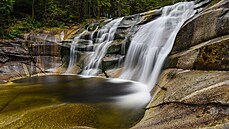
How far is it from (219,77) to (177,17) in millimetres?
9513

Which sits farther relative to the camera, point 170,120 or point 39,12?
point 39,12

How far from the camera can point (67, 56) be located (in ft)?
51.5

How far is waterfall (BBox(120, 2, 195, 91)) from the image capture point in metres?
9.22

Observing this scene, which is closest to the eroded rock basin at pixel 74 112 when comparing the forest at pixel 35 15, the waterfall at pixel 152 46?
the waterfall at pixel 152 46

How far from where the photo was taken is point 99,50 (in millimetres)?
14562

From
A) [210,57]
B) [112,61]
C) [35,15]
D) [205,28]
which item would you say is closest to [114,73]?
[112,61]

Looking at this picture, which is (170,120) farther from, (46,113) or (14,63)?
(14,63)

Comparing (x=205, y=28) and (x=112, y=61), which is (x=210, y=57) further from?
(x=112, y=61)

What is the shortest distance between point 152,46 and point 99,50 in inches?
202

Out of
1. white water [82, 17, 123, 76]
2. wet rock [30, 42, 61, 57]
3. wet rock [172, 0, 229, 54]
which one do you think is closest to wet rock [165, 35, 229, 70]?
wet rock [172, 0, 229, 54]

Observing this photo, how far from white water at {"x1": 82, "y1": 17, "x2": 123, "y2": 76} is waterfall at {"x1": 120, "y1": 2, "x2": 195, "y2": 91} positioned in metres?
2.48

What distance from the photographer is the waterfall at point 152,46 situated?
922cm

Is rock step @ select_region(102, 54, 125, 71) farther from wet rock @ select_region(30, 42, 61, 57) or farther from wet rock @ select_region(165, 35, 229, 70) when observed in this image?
wet rock @ select_region(165, 35, 229, 70)

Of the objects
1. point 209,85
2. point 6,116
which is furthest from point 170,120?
point 6,116
